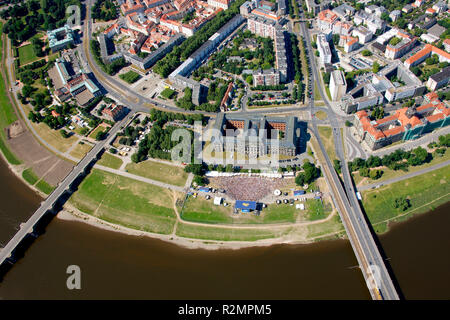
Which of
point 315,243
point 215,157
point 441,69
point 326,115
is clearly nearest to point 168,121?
point 215,157

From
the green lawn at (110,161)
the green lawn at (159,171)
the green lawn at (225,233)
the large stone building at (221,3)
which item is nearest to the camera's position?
the green lawn at (225,233)

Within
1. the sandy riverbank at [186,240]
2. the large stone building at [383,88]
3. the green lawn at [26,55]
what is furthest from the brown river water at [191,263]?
the green lawn at [26,55]

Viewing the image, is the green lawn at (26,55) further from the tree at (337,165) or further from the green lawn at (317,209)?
the tree at (337,165)

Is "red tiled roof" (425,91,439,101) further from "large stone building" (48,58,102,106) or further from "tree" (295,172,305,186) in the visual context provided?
"large stone building" (48,58,102,106)

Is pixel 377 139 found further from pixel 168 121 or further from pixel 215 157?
pixel 168 121

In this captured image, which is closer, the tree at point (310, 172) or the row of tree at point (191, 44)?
the tree at point (310, 172)

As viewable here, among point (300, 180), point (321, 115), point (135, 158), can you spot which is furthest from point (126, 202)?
point (321, 115)

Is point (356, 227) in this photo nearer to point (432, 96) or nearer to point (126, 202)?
point (432, 96)
